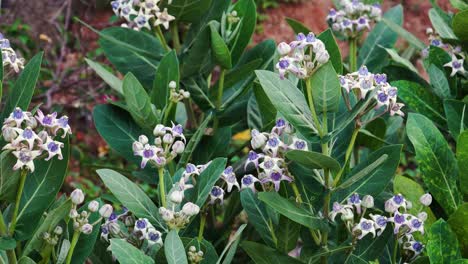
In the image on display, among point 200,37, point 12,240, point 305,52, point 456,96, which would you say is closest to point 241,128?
point 200,37

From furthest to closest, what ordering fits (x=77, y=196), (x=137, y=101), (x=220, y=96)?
(x=220, y=96) < (x=137, y=101) < (x=77, y=196)

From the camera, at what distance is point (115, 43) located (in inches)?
87.0

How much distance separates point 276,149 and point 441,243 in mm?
345

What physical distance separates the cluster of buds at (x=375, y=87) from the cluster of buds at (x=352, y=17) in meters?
0.73

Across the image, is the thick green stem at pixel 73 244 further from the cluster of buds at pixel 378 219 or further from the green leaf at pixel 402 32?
the green leaf at pixel 402 32

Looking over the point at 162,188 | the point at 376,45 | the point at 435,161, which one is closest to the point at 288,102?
the point at 162,188

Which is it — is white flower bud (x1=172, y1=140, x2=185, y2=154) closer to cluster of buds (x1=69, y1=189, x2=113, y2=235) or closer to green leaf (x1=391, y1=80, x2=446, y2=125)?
cluster of buds (x1=69, y1=189, x2=113, y2=235)

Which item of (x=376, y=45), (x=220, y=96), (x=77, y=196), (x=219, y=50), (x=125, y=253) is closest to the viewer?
(x=125, y=253)

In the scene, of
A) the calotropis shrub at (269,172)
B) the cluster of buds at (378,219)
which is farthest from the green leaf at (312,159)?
the cluster of buds at (378,219)

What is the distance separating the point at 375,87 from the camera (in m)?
1.57

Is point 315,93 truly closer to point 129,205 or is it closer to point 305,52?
point 305,52

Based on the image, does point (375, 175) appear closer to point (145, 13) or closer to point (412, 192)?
point (412, 192)

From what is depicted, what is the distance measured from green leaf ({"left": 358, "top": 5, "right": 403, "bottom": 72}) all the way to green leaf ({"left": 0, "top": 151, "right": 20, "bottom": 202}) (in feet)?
4.07

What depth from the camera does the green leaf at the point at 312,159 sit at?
1.48 meters
